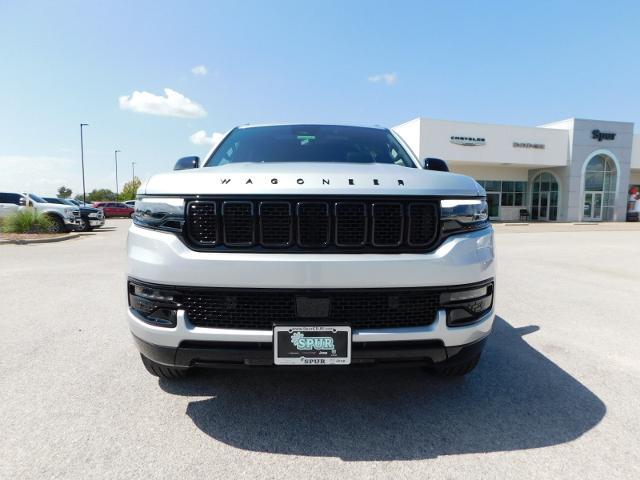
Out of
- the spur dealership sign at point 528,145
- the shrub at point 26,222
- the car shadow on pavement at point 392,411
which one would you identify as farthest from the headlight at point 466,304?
the spur dealership sign at point 528,145

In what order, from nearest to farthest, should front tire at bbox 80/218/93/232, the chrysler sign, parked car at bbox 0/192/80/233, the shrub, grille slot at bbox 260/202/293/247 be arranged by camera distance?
1. grille slot at bbox 260/202/293/247
2. the shrub
3. parked car at bbox 0/192/80/233
4. front tire at bbox 80/218/93/232
5. the chrysler sign

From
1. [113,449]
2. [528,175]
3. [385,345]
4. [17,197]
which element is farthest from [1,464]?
[528,175]

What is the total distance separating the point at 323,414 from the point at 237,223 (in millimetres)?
1211

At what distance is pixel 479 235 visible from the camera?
212cm

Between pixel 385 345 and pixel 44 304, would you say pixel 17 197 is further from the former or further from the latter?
pixel 385 345

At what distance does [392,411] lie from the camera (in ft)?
7.69

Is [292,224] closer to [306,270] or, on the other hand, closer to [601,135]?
[306,270]

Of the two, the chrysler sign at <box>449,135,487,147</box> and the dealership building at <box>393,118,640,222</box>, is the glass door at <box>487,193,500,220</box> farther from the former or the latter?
the chrysler sign at <box>449,135,487,147</box>

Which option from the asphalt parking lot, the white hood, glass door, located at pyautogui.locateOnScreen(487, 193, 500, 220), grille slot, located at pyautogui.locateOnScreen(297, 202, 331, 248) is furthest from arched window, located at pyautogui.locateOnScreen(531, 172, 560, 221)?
grille slot, located at pyautogui.locateOnScreen(297, 202, 331, 248)

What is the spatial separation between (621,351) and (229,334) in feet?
10.9

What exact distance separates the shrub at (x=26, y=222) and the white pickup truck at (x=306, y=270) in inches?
606

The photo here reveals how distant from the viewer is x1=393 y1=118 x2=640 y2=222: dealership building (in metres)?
26.0

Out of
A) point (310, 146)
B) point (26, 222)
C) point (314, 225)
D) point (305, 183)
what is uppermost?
point (310, 146)

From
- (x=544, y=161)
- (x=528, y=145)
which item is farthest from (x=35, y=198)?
(x=544, y=161)
